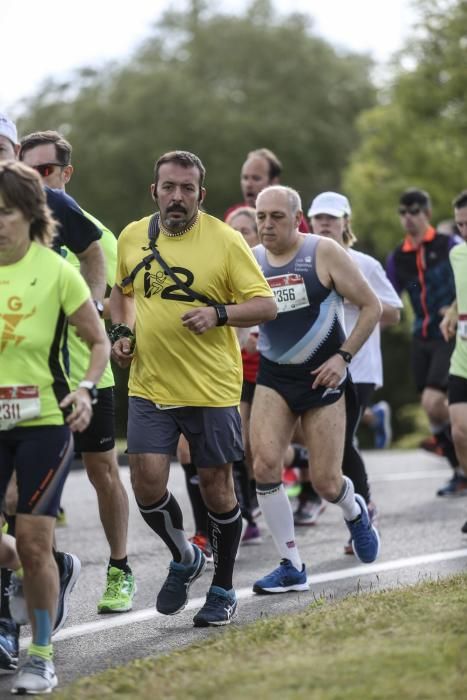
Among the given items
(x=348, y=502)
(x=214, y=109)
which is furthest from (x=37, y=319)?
(x=214, y=109)

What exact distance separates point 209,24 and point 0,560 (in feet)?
148

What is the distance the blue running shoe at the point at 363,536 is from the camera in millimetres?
8859

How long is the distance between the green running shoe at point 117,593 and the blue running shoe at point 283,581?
2.52ft

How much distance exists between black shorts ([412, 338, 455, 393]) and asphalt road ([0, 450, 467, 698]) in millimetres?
1036

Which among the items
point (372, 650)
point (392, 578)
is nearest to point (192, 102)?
point (392, 578)

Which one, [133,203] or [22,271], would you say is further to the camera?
[133,203]

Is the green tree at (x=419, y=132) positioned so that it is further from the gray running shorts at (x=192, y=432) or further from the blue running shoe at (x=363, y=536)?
the gray running shorts at (x=192, y=432)

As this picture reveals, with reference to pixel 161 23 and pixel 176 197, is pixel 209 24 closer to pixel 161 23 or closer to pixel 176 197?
pixel 161 23

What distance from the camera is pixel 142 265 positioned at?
729cm

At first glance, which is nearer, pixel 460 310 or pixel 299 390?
pixel 299 390

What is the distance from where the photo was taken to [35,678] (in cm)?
579

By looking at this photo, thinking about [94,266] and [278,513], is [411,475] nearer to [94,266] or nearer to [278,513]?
[278,513]

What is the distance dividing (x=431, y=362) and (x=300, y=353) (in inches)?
182

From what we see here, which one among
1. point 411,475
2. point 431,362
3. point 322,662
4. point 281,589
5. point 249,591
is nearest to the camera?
point 322,662
